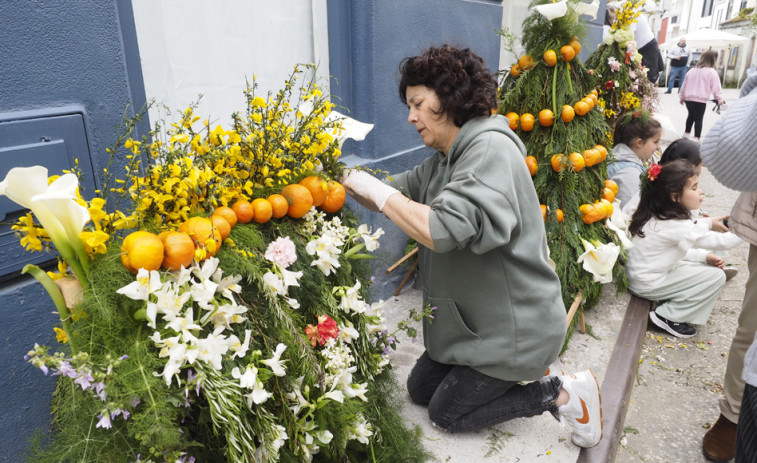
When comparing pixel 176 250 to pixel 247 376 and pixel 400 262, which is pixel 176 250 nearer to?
pixel 247 376

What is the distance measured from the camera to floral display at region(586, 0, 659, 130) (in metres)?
4.29

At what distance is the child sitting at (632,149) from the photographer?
4.14 meters

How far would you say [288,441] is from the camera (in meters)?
1.52

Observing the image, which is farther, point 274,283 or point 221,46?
point 221,46

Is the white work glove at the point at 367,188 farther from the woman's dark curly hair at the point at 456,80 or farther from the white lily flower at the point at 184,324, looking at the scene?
the white lily flower at the point at 184,324

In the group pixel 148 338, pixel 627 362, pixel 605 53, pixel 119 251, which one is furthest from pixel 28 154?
pixel 605 53

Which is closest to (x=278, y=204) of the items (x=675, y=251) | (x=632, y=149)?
(x=675, y=251)

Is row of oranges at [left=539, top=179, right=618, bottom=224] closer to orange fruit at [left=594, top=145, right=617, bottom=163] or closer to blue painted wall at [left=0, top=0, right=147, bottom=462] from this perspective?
orange fruit at [left=594, top=145, right=617, bottom=163]

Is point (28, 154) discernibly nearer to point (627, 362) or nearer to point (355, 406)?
point (355, 406)

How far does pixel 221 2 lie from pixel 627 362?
297 centimetres

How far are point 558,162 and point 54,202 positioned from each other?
8.57 ft

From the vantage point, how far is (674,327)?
364 cm

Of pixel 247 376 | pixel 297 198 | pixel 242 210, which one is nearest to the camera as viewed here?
pixel 247 376

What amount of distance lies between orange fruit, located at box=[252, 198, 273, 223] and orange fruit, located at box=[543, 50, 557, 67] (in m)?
2.14
